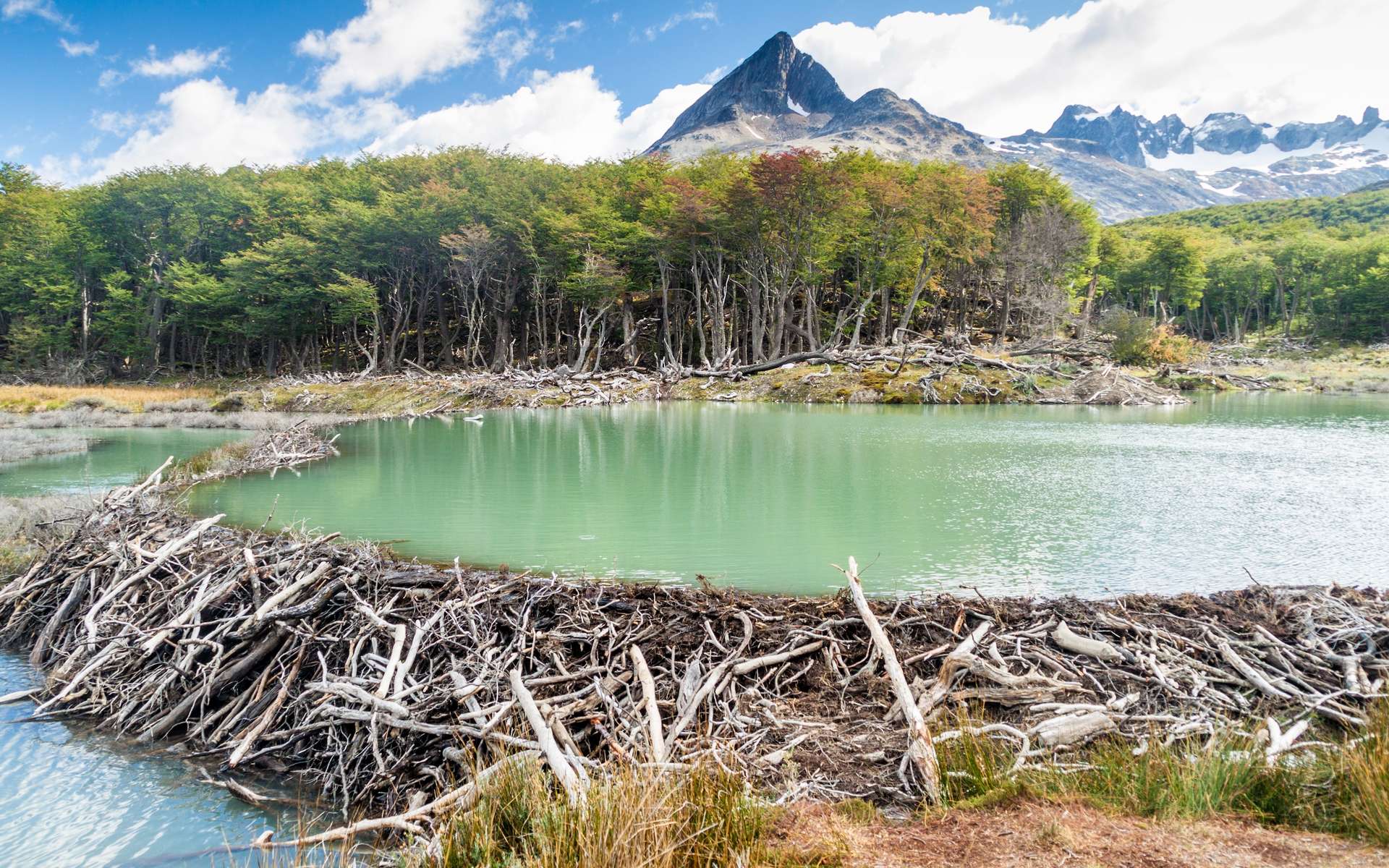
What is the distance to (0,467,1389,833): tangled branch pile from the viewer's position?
188 inches

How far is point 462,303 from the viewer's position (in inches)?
2175

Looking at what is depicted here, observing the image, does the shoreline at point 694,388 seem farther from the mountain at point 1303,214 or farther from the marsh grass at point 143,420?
the mountain at point 1303,214

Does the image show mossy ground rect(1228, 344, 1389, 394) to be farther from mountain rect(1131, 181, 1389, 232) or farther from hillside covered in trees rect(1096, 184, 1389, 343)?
mountain rect(1131, 181, 1389, 232)

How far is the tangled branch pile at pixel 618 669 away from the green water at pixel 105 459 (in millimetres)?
5840

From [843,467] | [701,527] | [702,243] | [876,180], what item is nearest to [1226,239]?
[876,180]

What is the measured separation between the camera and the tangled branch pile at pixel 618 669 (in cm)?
479

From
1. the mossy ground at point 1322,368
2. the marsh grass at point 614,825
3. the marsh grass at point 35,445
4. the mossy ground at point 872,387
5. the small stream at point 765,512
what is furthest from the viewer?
the mossy ground at point 1322,368

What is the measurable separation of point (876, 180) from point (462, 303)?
105 feet

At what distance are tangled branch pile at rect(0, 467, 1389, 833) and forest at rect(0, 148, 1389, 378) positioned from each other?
37323mm

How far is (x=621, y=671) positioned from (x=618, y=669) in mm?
51

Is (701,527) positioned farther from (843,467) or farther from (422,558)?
(843,467)

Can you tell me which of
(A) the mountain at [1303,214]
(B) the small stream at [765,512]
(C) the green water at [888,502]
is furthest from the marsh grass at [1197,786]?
(A) the mountain at [1303,214]

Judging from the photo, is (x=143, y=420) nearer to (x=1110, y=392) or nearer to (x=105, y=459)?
(x=105, y=459)

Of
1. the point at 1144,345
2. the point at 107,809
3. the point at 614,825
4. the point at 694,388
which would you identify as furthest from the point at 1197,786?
the point at 1144,345
